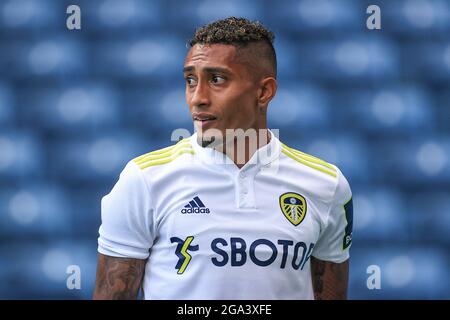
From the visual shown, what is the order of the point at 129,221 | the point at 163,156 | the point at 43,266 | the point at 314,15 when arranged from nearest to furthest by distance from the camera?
the point at 129,221, the point at 163,156, the point at 43,266, the point at 314,15

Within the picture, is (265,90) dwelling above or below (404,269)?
above

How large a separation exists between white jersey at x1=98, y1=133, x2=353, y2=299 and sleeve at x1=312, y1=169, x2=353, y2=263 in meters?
0.01

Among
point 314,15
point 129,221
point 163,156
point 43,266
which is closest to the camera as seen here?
point 129,221

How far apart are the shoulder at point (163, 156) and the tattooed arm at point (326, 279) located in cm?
35

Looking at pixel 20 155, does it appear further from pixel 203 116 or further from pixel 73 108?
pixel 203 116

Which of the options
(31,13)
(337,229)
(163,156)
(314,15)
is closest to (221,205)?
(163,156)

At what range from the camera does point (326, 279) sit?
1.62 m

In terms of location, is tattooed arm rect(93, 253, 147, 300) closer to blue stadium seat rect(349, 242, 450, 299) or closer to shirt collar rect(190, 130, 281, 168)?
shirt collar rect(190, 130, 281, 168)

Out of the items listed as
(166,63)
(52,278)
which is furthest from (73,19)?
(52,278)

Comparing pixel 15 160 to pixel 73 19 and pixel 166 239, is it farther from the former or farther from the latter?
pixel 166 239

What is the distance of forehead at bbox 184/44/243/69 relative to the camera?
1468mm

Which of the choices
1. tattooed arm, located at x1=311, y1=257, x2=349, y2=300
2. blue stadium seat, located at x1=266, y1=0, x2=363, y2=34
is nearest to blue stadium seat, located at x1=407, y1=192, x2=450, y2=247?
blue stadium seat, located at x1=266, y1=0, x2=363, y2=34

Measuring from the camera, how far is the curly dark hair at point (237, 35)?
4.87 feet

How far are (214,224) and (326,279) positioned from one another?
0.31 metres
